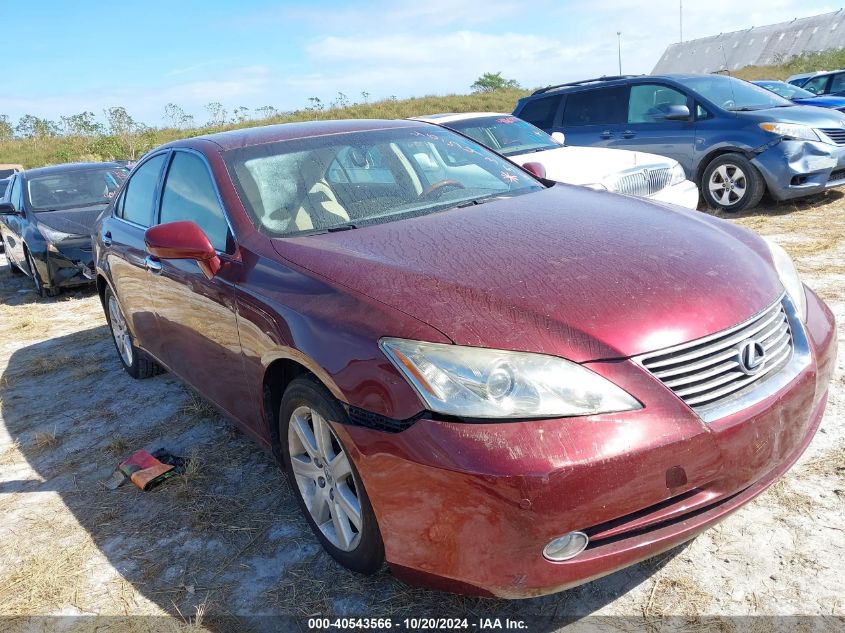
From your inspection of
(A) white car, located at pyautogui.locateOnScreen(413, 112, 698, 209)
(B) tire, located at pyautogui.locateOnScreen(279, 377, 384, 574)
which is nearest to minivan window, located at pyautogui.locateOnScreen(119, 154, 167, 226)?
(B) tire, located at pyautogui.locateOnScreen(279, 377, 384, 574)

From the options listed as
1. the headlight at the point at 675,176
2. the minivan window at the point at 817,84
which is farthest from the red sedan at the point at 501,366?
the minivan window at the point at 817,84

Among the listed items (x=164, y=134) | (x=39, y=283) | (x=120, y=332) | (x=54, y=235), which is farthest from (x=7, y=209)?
(x=164, y=134)

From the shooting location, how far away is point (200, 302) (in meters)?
3.03

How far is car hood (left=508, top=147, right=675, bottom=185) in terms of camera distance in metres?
6.16

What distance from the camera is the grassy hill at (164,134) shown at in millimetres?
25500

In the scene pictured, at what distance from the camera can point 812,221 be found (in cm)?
722

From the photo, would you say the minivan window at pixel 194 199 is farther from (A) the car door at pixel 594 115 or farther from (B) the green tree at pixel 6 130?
(B) the green tree at pixel 6 130

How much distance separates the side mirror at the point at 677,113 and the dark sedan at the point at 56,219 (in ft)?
22.4

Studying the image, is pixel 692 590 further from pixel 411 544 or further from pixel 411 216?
pixel 411 216

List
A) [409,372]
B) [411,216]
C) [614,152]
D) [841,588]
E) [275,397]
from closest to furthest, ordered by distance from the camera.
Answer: [409,372] → [841,588] → [275,397] → [411,216] → [614,152]

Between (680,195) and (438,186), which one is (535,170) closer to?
(438,186)

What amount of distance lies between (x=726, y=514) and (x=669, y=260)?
2.65ft

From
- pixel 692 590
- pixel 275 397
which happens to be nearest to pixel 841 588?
pixel 692 590

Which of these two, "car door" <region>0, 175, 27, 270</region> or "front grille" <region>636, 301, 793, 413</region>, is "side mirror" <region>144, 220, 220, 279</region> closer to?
"front grille" <region>636, 301, 793, 413</region>
